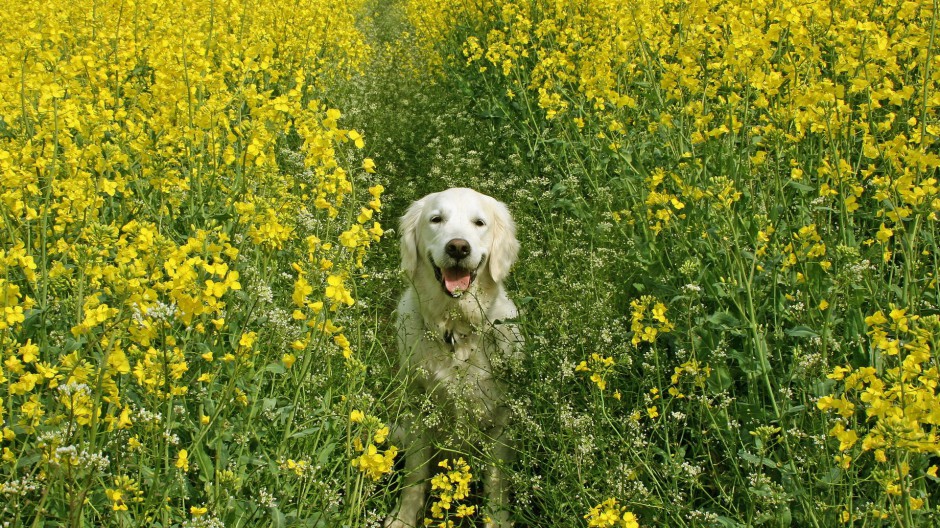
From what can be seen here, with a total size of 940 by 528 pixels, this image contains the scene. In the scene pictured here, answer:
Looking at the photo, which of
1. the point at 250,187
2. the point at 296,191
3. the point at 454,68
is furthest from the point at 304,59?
the point at 250,187

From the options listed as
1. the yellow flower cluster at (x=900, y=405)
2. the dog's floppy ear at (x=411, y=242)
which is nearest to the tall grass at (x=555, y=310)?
the yellow flower cluster at (x=900, y=405)

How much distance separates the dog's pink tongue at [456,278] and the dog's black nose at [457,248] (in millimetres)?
93

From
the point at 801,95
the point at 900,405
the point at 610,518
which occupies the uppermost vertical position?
the point at 801,95

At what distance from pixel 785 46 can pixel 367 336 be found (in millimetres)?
2194

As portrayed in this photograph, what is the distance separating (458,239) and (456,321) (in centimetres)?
43

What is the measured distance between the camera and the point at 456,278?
3.77 metres

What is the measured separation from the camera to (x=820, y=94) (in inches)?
96.4

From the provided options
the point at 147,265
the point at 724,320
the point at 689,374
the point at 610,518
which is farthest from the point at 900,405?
the point at 147,265

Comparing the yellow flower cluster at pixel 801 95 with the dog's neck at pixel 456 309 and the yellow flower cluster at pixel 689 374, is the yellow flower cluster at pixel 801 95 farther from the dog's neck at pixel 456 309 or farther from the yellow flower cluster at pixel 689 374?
the dog's neck at pixel 456 309

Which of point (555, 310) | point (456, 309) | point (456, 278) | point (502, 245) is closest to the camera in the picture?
point (555, 310)

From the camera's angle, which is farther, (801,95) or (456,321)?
(456,321)

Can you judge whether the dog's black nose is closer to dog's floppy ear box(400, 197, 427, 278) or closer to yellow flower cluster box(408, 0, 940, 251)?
dog's floppy ear box(400, 197, 427, 278)

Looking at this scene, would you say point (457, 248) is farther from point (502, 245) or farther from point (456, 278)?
point (502, 245)

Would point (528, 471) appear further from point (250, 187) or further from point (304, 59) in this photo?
point (304, 59)
